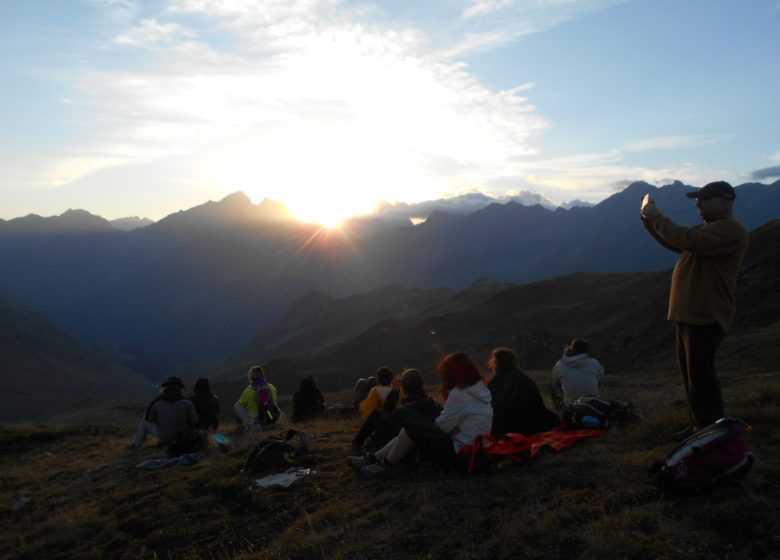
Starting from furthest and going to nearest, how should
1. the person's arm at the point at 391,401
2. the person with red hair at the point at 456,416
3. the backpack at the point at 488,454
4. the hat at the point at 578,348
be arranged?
the person's arm at the point at 391,401 < the hat at the point at 578,348 < the person with red hair at the point at 456,416 < the backpack at the point at 488,454

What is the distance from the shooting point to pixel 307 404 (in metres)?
17.0

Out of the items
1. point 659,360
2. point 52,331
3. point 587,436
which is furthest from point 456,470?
point 52,331

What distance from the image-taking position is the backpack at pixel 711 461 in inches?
216

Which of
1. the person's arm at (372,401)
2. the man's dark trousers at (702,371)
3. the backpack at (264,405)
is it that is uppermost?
the man's dark trousers at (702,371)

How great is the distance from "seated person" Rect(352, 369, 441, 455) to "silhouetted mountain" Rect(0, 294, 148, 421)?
114 meters

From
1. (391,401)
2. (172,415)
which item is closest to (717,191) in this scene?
(391,401)

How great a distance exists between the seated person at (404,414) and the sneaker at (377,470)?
0.74m

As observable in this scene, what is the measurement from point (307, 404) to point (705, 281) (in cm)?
1265

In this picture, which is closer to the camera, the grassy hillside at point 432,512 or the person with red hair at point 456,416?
the grassy hillside at point 432,512

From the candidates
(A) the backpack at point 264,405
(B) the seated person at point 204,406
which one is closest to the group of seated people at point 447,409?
(B) the seated person at point 204,406

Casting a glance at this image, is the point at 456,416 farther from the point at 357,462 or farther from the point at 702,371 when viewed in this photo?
the point at 702,371

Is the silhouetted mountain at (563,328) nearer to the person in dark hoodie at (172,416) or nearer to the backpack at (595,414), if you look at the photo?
the backpack at (595,414)

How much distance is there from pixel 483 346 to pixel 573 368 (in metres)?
66.1

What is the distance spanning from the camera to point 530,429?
932 centimetres
